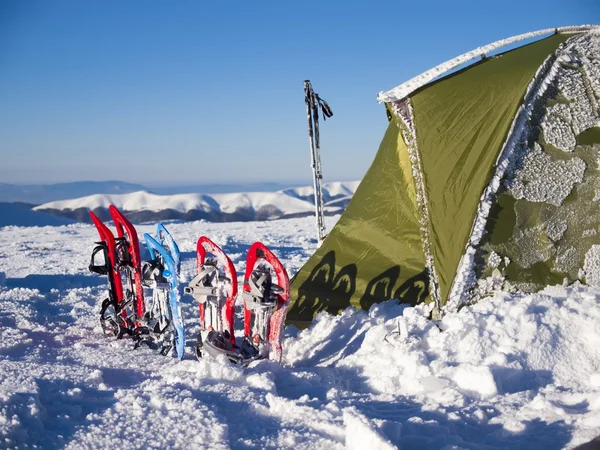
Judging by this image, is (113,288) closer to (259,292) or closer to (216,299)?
(216,299)

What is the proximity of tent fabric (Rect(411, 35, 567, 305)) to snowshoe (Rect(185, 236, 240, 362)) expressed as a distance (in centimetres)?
204

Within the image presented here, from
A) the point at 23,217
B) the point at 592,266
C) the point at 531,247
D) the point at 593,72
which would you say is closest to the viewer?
the point at 531,247

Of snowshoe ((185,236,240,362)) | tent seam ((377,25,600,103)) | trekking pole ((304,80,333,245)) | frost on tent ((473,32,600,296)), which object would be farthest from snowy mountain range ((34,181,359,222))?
snowshoe ((185,236,240,362))

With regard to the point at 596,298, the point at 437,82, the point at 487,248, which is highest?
the point at 437,82

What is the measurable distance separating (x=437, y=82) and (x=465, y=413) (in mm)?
3647

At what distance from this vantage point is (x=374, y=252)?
6.77 metres

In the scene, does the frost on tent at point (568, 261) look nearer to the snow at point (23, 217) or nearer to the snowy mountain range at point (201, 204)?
the snow at point (23, 217)

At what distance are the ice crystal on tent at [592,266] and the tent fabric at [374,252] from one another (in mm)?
1608

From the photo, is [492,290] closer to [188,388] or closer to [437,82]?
[437,82]

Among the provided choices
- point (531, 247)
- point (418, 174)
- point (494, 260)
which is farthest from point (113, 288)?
point (531, 247)

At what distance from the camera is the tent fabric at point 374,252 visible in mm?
6375

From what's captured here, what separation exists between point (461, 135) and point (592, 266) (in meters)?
1.87

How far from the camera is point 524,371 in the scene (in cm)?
443

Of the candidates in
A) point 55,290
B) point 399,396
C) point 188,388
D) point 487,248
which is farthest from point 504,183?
point 55,290
